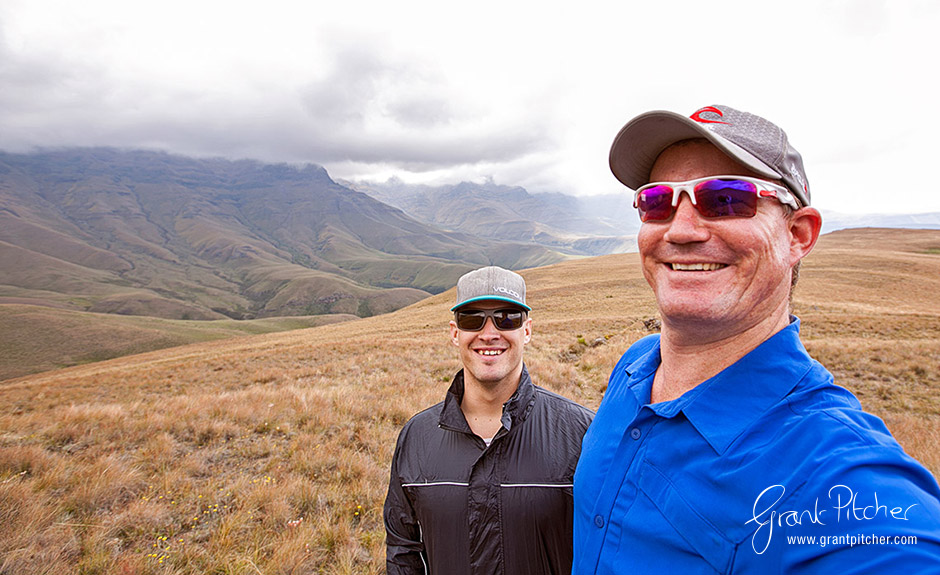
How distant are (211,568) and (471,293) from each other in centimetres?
376

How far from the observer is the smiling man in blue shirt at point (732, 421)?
46.4 inches

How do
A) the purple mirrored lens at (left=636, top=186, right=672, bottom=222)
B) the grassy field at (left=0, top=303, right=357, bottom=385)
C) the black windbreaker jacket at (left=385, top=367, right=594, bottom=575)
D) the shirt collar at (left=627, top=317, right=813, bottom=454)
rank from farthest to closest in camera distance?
the grassy field at (left=0, top=303, right=357, bottom=385), the black windbreaker jacket at (left=385, top=367, right=594, bottom=575), the purple mirrored lens at (left=636, top=186, right=672, bottom=222), the shirt collar at (left=627, top=317, right=813, bottom=454)

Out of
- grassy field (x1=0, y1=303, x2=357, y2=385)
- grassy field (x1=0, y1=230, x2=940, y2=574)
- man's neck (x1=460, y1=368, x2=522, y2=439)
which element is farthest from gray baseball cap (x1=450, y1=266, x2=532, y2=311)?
grassy field (x1=0, y1=303, x2=357, y2=385)

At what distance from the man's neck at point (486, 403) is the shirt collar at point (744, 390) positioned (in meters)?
1.43

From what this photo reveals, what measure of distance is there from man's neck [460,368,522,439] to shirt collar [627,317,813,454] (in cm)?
143

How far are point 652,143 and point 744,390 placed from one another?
4.44 feet

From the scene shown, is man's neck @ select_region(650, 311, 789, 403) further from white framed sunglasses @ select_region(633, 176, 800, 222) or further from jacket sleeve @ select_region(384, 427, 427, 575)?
jacket sleeve @ select_region(384, 427, 427, 575)

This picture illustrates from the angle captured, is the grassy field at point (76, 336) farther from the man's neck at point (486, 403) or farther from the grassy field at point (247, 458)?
the man's neck at point (486, 403)

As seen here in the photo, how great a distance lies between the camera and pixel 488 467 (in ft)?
8.72

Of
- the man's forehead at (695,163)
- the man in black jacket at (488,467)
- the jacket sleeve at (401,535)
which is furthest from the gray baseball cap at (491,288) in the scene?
the man's forehead at (695,163)

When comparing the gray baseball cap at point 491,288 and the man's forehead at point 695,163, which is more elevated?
the man's forehead at point 695,163

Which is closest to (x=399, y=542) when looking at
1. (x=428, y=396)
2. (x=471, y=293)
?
(x=471, y=293)

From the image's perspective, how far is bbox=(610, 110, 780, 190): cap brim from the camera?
5.49ft

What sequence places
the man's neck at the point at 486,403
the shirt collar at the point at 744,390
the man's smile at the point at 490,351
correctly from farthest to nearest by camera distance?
the man's smile at the point at 490,351 < the man's neck at the point at 486,403 < the shirt collar at the point at 744,390
